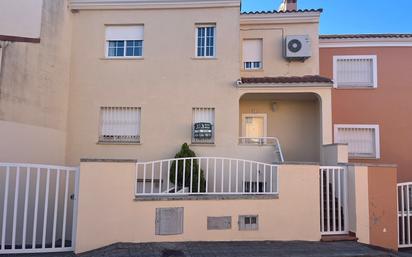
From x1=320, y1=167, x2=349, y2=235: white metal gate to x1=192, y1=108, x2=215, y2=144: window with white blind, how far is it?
4.60m

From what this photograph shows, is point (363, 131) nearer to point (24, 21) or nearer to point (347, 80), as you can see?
point (347, 80)

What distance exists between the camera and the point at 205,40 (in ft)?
39.1

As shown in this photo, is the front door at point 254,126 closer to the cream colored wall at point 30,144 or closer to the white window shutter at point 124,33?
the white window shutter at point 124,33

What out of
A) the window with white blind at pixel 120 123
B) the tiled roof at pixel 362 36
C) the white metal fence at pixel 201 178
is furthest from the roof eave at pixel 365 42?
the window with white blind at pixel 120 123

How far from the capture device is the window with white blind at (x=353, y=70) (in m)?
13.6

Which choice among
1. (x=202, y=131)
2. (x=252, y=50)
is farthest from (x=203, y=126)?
(x=252, y=50)

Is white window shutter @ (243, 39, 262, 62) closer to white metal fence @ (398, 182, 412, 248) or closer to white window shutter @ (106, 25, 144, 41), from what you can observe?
white window shutter @ (106, 25, 144, 41)

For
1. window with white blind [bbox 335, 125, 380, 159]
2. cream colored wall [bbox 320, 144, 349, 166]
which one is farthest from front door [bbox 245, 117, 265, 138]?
window with white blind [bbox 335, 125, 380, 159]

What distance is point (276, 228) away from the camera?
700 centimetres

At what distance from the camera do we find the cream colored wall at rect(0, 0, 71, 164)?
28.7ft

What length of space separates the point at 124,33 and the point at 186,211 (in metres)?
7.93

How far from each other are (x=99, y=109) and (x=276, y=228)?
7.67 meters

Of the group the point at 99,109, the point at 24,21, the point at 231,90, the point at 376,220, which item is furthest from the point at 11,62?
the point at 376,220

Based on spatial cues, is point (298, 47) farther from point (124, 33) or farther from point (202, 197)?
point (202, 197)
